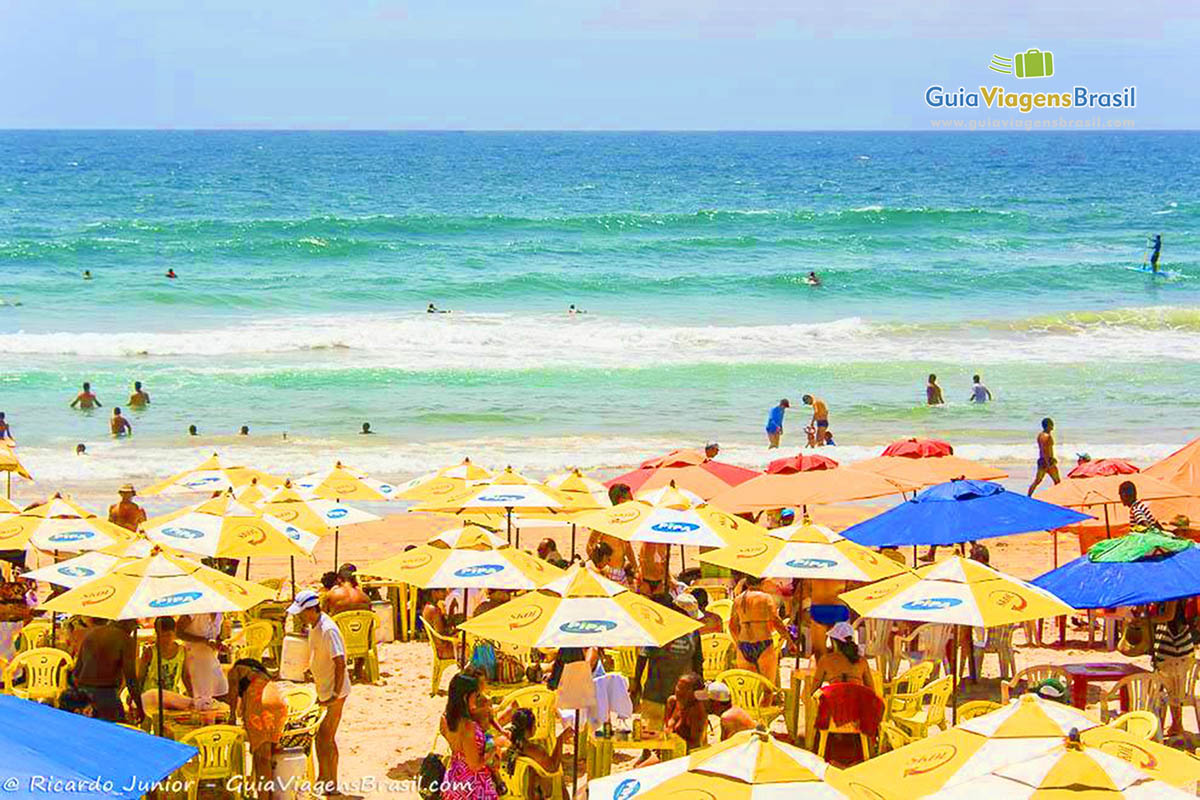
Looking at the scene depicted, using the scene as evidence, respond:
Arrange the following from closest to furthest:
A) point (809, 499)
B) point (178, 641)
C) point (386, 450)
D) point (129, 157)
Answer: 1. point (178, 641)
2. point (809, 499)
3. point (386, 450)
4. point (129, 157)

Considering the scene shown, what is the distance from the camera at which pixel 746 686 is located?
9695 mm

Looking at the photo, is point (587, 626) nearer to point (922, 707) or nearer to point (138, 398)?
point (922, 707)

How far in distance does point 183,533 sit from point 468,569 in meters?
2.51

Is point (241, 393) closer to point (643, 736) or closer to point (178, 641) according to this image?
point (178, 641)

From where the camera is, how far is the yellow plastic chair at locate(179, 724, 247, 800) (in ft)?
27.1

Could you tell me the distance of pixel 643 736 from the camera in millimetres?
8664

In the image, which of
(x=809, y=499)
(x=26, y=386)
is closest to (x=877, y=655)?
(x=809, y=499)

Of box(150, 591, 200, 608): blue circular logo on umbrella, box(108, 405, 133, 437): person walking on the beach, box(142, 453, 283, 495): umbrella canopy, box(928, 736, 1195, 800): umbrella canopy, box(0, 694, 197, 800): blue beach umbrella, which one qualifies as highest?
box(0, 694, 197, 800): blue beach umbrella

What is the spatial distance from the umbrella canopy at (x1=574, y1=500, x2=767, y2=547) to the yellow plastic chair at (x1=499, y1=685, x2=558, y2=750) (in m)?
2.40

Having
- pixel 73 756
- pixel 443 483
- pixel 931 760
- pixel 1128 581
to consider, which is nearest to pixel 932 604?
pixel 1128 581

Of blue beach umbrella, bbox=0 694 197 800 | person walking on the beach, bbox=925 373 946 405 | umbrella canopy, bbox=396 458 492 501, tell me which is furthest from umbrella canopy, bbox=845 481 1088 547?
person walking on the beach, bbox=925 373 946 405

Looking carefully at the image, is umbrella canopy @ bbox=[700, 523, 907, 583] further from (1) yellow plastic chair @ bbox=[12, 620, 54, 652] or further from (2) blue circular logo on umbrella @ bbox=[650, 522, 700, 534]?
(1) yellow plastic chair @ bbox=[12, 620, 54, 652]

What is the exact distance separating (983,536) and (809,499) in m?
2.21

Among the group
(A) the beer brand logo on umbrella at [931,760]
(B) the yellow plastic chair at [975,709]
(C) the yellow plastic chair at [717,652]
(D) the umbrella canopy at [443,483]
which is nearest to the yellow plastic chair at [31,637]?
(D) the umbrella canopy at [443,483]
